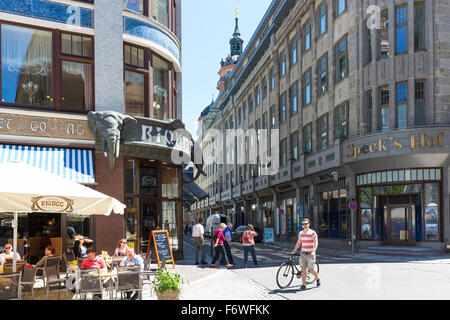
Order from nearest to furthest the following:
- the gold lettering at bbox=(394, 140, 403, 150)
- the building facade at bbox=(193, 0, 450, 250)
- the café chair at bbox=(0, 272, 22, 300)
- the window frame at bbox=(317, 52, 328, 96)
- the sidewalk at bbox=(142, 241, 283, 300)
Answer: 1. the café chair at bbox=(0, 272, 22, 300)
2. the sidewalk at bbox=(142, 241, 283, 300)
3. the gold lettering at bbox=(394, 140, 403, 150)
4. the building facade at bbox=(193, 0, 450, 250)
5. the window frame at bbox=(317, 52, 328, 96)

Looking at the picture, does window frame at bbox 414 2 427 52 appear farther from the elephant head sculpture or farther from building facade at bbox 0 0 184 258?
the elephant head sculpture

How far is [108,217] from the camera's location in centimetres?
1758

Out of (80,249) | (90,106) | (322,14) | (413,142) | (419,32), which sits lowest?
(80,249)

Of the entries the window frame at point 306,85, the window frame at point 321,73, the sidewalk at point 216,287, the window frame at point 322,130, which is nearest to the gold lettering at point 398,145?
the window frame at point 322,130

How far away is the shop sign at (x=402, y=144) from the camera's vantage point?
79.0 ft

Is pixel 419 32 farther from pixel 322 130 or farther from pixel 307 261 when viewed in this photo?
pixel 307 261

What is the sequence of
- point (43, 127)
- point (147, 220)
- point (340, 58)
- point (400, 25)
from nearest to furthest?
point (43, 127), point (147, 220), point (400, 25), point (340, 58)

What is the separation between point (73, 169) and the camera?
1664 cm

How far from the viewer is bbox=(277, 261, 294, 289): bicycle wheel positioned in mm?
12930

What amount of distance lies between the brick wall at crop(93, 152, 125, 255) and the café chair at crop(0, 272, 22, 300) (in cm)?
806

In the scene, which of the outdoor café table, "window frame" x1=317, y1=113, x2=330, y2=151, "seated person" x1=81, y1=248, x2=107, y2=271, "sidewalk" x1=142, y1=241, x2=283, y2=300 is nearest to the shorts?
"sidewalk" x1=142, y1=241, x2=283, y2=300

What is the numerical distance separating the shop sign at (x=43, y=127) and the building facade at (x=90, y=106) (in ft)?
0.11

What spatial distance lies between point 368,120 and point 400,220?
19.3 feet

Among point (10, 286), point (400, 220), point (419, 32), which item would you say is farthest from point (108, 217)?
point (419, 32)
